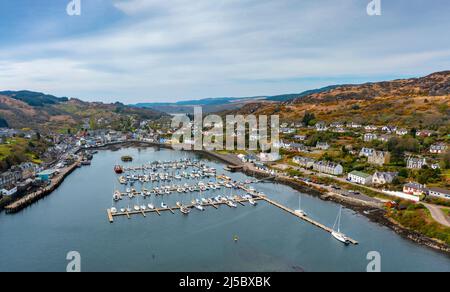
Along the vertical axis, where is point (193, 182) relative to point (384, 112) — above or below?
below

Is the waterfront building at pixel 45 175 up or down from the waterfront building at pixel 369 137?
down

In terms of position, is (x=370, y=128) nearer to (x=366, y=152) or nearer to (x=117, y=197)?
(x=366, y=152)

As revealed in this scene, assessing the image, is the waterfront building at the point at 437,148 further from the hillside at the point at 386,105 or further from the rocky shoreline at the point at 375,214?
the rocky shoreline at the point at 375,214

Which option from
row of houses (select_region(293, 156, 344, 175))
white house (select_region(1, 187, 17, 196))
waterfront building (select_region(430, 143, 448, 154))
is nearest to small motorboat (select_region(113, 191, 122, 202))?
white house (select_region(1, 187, 17, 196))

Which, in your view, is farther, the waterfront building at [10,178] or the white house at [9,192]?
the waterfront building at [10,178]

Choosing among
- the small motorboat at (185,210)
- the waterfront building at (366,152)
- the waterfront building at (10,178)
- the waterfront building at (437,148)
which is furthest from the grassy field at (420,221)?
the waterfront building at (10,178)

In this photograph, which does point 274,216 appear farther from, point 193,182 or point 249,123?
point 249,123
